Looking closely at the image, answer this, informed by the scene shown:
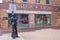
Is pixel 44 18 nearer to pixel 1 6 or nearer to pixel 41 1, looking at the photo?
pixel 41 1

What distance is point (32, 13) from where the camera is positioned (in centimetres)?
3166

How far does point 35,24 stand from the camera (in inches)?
1259

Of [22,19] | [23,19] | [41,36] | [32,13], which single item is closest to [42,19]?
[32,13]

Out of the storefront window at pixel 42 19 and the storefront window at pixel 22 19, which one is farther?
the storefront window at pixel 42 19

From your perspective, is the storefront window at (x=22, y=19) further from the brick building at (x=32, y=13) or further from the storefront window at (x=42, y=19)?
the storefront window at (x=42, y=19)

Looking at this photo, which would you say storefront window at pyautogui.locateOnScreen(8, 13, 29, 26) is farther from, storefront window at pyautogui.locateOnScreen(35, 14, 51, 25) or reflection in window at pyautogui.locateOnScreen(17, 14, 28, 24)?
storefront window at pyautogui.locateOnScreen(35, 14, 51, 25)

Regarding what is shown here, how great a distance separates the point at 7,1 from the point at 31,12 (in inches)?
178

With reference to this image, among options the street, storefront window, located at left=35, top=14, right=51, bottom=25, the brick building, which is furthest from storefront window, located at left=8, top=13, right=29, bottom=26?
the street

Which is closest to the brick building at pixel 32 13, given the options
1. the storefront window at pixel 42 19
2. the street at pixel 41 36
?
the storefront window at pixel 42 19

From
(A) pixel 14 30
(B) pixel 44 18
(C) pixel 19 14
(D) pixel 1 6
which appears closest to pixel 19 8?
(C) pixel 19 14

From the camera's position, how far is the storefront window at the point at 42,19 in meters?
32.3

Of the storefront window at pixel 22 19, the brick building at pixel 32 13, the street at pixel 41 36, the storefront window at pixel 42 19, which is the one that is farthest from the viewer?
the storefront window at pixel 42 19

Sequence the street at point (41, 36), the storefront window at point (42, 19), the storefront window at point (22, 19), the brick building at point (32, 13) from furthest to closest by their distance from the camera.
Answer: the storefront window at point (42, 19), the storefront window at point (22, 19), the brick building at point (32, 13), the street at point (41, 36)

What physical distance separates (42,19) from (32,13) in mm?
2250
